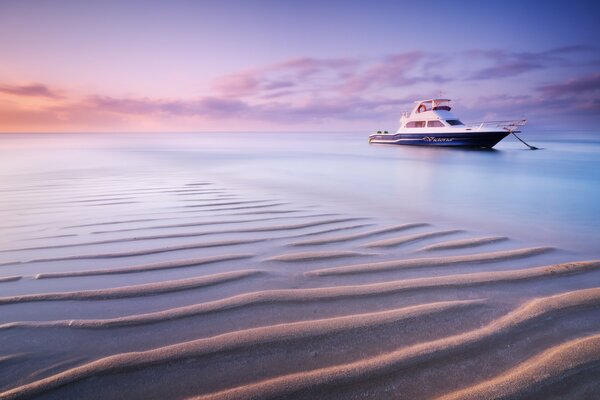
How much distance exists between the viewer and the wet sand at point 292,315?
1.67m

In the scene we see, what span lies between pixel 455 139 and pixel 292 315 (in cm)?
2794

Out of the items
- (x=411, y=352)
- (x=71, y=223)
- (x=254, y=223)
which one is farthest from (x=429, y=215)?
(x=71, y=223)

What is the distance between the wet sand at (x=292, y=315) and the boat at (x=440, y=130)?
24951 millimetres

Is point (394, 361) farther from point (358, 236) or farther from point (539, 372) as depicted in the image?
point (358, 236)

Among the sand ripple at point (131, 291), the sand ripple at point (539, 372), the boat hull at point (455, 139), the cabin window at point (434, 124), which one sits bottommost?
the sand ripple at point (539, 372)

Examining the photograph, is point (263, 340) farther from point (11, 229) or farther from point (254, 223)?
point (11, 229)

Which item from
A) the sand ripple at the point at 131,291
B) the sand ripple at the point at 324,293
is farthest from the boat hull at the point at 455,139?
the sand ripple at the point at 131,291

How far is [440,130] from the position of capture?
2769cm

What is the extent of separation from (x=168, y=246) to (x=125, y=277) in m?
0.79

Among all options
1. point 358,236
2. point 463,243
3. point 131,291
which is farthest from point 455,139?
point 131,291

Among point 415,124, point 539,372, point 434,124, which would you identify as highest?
point 415,124

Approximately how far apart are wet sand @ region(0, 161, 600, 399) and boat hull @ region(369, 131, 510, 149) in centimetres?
2489

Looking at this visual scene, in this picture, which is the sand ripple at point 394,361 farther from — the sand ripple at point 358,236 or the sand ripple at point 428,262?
the sand ripple at point 358,236

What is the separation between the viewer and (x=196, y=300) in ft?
8.05
